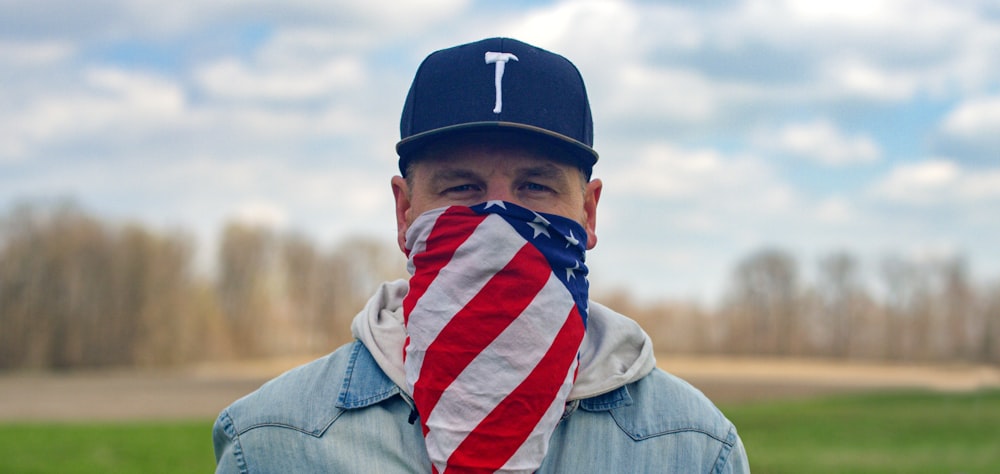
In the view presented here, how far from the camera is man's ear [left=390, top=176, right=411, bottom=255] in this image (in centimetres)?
261

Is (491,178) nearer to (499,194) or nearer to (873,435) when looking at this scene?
(499,194)

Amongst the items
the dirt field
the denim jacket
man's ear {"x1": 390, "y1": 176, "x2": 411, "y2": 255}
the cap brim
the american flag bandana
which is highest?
the cap brim

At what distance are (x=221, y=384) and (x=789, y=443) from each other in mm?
32396

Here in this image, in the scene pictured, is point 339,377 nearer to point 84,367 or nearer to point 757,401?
point 757,401

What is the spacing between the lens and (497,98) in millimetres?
2449

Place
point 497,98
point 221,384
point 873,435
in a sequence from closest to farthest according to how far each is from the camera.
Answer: point 497,98 → point 873,435 → point 221,384

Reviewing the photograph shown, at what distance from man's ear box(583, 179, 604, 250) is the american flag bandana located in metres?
0.21

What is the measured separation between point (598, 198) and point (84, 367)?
188ft

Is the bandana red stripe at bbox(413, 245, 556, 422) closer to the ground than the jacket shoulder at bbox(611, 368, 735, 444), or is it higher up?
higher up

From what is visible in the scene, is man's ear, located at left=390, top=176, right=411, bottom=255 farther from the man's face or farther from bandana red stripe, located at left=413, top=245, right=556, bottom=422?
bandana red stripe, located at left=413, top=245, right=556, bottom=422

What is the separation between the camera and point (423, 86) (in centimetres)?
255

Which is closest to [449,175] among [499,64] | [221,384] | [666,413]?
[499,64]

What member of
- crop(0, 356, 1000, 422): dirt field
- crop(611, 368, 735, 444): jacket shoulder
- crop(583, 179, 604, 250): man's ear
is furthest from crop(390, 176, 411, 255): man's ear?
crop(0, 356, 1000, 422): dirt field

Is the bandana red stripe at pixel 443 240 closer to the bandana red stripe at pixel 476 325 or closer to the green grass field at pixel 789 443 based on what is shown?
the bandana red stripe at pixel 476 325
